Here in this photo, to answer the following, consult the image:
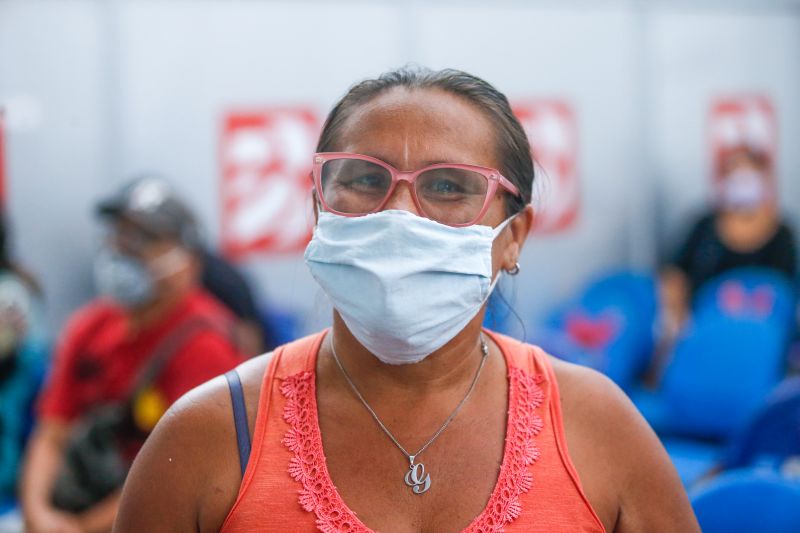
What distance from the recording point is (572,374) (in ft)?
5.70

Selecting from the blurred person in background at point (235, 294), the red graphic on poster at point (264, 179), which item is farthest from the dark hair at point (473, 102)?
the red graphic on poster at point (264, 179)

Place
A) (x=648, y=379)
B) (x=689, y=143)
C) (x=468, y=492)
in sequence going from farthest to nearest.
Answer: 1. (x=689, y=143)
2. (x=648, y=379)
3. (x=468, y=492)

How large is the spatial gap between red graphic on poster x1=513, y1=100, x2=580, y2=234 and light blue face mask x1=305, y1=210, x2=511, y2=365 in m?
4.65

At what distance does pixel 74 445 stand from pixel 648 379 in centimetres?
399

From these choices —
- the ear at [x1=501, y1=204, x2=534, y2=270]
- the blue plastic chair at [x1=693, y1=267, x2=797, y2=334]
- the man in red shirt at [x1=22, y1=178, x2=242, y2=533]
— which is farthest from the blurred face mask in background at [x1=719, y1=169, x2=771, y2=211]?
the ear at [x1=501, y1=204, x2=534, y2=270]

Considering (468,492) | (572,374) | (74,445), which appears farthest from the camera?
(74,445)

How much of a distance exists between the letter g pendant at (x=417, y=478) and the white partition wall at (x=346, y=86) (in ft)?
8.65

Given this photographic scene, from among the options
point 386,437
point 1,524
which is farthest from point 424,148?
point 1,524

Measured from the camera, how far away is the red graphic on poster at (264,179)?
533 centimetres

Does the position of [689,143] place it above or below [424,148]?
below

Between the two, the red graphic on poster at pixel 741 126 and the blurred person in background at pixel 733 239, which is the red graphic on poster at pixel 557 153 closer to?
A: the blurred person in background at pixel 733 239

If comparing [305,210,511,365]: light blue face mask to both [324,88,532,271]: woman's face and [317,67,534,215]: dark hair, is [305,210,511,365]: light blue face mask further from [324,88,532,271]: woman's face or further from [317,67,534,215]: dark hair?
[317,67,534,215]: dark hair

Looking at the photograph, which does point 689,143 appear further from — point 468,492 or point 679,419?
point 468,492

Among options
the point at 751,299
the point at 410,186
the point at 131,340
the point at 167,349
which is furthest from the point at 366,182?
the point at 751,299
